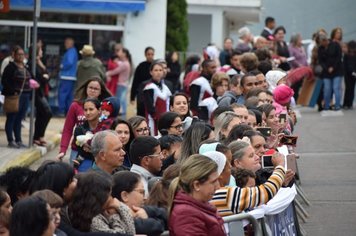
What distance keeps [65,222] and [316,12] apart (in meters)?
39.5

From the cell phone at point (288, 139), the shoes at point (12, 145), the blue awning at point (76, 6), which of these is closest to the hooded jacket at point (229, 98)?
the cell phone at point (288, 139)

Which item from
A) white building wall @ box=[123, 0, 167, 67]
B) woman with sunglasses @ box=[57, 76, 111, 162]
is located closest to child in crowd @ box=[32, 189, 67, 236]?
woman with sunglasses @ box=[57, 76, 111, 162]

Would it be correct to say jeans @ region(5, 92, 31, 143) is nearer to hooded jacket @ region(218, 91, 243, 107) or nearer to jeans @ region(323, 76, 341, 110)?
hooded jacket @ region(218, 91, 243, 107)

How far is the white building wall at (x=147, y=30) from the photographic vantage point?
32031 millimetres

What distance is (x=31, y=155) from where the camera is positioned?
1969 cm

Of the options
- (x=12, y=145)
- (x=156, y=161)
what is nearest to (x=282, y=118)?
(x=156, y=161)

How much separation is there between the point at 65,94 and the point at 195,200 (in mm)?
19636

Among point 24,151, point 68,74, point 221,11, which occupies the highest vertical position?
point 221,11

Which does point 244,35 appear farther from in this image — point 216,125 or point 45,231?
point 45,231

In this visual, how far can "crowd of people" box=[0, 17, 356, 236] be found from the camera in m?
7.97

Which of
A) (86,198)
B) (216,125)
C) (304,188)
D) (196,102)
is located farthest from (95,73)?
(86,198)

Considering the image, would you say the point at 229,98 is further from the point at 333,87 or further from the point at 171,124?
the point at 333,87

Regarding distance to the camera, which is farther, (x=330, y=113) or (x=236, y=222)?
(x=330, y=113)

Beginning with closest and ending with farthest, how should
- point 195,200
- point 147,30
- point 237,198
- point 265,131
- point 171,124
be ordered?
1. point 195,200
2. point 237,198
3. point 265,131
4. point 171,124
5. point 147,30
